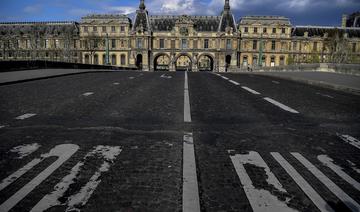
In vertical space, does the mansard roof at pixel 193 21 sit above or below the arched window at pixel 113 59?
above

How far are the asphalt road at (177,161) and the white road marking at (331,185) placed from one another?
11mm

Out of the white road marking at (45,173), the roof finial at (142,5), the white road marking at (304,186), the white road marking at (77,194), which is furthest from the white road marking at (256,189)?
the roof finial at (142,5)

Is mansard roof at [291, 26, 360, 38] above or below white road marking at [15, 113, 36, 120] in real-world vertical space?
above

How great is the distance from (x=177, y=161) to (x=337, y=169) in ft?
6.94

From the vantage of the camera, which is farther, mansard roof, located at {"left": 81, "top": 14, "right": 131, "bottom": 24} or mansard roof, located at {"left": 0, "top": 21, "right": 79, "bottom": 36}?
mansard roof, located at {"left": 0, "top": 21, "right": 79, "bottom": 36}

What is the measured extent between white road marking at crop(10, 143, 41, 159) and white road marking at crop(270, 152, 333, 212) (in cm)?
358

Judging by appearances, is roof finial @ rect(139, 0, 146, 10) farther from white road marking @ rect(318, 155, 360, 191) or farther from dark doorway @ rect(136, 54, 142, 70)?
white road marking @ rect(318, 155, 360, 191)

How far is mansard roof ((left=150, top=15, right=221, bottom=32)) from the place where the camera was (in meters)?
90.2

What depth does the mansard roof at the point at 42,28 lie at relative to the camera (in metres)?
94.8

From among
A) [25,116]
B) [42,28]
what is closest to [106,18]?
[42,28]

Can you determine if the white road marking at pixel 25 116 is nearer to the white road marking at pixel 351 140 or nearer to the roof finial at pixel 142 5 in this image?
the white road marking at pixel 351 140

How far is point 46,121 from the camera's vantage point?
22.0 feet

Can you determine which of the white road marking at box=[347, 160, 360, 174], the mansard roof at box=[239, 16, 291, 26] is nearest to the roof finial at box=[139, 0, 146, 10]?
the mansard roof at box=[239, 16, 291, 26]

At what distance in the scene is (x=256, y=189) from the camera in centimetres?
342
